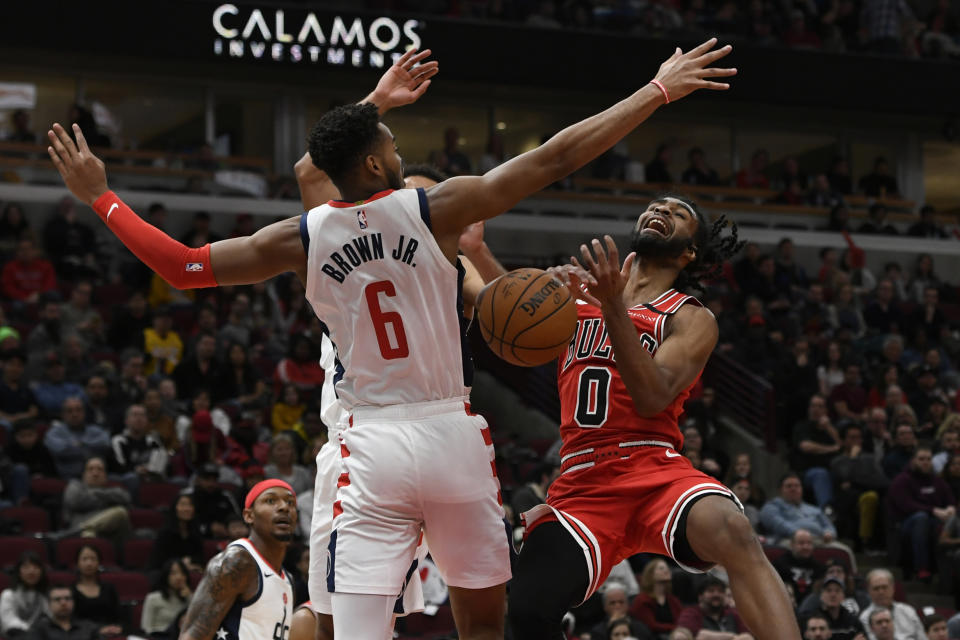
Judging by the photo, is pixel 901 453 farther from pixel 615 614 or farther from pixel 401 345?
pixel 401 345

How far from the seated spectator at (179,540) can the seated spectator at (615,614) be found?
3316 mm

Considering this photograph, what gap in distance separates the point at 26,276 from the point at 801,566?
9.14 metres

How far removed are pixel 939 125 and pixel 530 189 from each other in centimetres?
2207

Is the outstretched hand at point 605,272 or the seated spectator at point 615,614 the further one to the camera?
the seated spectator at point 615,614

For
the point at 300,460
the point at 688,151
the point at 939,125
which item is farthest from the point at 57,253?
the point at 939,125

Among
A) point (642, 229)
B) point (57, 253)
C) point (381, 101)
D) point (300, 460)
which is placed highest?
point (381, 101)

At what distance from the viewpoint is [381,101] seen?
17.3 ft

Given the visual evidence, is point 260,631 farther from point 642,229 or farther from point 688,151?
point 688,151

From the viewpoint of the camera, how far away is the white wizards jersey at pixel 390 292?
427cm

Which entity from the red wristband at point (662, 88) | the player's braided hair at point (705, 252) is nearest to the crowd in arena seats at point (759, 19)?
the player's braided hair at point (705, 252)

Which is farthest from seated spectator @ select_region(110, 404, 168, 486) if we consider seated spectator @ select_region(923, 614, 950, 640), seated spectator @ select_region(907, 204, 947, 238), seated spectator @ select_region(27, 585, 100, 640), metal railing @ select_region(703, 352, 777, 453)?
seated spectator @ select_region(907, 204, 947, 238)

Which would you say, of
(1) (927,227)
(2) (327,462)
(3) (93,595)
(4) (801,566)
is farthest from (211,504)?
(1) (927,227)

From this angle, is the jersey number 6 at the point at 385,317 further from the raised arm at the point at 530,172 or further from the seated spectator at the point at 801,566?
the seated spectator at the point at 801,566

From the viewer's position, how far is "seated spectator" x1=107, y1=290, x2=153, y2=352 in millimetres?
14352
